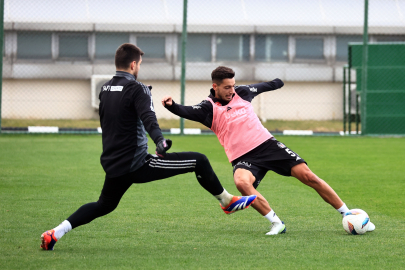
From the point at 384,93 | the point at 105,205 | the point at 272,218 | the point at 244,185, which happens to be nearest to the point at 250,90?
the point at 244,185

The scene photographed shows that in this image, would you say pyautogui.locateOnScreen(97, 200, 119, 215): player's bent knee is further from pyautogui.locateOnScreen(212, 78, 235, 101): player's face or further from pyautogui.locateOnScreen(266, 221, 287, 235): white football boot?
pyautogui.locateOnScreen(212, 78, 235, 101): player's face

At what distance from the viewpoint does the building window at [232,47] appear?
24641 mm

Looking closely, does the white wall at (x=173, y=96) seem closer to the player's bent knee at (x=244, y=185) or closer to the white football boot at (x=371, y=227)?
the player's bent knee at (x=244, y=185)

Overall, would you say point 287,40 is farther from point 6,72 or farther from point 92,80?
point 6,72

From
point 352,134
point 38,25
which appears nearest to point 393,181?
point 352,134

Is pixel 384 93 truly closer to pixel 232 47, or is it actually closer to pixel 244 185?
pixel 232 47

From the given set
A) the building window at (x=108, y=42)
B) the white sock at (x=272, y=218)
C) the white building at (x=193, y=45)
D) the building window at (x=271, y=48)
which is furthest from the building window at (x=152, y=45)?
the white sock at (x=272, y=218)

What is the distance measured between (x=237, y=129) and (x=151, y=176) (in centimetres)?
130

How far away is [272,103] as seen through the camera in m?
24.4

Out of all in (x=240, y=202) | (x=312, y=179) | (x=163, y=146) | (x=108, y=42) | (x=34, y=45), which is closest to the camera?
(x=163, y=146)

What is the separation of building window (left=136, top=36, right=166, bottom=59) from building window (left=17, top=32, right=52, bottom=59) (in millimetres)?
3469

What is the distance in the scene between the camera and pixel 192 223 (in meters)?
6.18

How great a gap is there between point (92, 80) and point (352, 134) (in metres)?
10.3

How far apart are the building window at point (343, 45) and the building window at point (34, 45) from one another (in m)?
11.4
